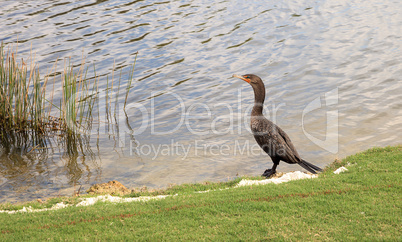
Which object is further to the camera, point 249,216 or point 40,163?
point 40,163

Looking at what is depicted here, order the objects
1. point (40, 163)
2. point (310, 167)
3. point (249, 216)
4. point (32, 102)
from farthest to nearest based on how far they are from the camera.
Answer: point (32, 102)
point (40, 163)
point (310, 167)
point (249, 216)

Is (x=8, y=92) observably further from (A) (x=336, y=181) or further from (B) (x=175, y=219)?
(A) (x=336, y=181)

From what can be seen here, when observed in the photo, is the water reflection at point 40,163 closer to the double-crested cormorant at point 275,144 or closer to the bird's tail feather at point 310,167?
the double-crested cormorant at point 275,144

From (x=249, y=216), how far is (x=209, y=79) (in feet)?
30.3

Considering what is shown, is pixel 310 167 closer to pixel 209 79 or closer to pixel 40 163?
pixel 40 163

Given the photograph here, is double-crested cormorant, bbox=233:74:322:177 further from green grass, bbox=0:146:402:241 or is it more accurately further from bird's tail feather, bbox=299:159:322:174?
green grass, bbox=0:146:402:241

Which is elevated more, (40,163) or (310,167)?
(310,167)

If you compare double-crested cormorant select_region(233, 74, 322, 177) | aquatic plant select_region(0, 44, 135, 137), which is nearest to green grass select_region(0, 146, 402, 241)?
double-crested cormorant select_region(233, 74, 322, 177)

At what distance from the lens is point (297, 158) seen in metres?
7.25

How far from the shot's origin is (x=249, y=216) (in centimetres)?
502

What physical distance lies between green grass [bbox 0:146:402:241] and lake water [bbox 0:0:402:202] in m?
2.84

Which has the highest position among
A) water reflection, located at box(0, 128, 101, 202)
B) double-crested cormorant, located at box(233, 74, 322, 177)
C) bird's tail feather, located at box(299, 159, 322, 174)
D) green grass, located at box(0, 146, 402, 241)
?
green grass, located at box(0, 146, 402, 241)

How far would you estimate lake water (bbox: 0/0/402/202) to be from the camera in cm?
942

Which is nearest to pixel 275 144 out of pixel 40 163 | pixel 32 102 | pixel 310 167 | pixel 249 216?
pixel 310 167
